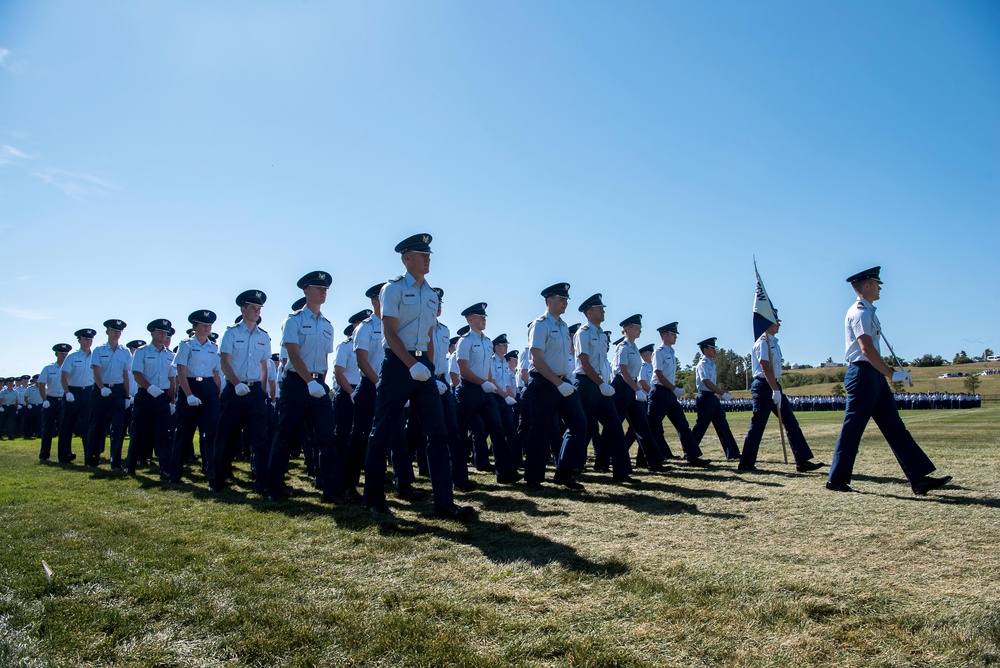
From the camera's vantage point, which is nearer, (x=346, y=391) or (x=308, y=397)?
(x=308, y=397)

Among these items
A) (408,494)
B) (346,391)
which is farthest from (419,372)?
(346,391)

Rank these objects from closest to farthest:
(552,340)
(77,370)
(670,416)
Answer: (552,340) < (670,416) < (77,370)

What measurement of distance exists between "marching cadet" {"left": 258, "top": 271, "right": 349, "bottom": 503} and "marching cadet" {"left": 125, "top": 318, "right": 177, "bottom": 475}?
13.4ft

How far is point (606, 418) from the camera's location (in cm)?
805

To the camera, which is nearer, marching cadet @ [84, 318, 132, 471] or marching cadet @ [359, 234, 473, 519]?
marching cadet @ [359, 234, 473, 519]

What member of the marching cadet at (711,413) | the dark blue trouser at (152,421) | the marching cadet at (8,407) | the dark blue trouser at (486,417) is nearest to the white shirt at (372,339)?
the dark blue trouser at (486,417)

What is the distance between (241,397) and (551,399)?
12.0ft

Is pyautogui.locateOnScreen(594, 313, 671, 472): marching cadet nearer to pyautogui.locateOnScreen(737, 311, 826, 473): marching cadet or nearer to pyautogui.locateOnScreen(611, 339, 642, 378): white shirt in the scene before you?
pyautogui.locateOnScreen(611, 339, 642, 378): white shirt

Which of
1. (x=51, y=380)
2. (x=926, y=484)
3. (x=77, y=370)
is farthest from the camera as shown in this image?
(x=51, y=380)

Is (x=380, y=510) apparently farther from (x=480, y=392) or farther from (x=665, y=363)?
(x=665, y=363)

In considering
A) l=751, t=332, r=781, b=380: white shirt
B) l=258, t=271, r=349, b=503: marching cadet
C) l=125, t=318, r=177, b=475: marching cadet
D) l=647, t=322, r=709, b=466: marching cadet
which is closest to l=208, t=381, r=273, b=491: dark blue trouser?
l=258, t=271, r=349, b=503: marching cadet

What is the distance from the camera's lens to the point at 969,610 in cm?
281

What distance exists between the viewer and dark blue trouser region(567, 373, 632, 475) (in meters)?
7.72

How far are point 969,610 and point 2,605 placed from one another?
4.44 meters
